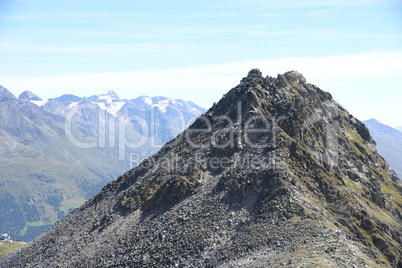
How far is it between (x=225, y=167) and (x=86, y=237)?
4029 cm

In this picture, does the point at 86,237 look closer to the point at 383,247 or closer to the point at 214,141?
the point at 214,141

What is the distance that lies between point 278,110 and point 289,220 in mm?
53065

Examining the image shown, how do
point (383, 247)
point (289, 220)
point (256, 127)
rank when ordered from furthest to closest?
point (256, 127)
point (383, 247)
point (289, 220)

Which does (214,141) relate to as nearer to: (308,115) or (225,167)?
(225,167)

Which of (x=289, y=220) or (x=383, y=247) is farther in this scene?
(x=383, y=247)

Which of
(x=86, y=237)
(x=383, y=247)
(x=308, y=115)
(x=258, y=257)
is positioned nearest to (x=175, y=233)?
(x=258, y=257)

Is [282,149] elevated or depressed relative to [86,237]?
elevated

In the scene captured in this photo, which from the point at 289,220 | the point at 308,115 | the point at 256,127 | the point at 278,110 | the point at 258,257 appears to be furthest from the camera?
the point at 308,115

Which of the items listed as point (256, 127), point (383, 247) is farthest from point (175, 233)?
point (383, 247)

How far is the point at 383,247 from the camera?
336ft

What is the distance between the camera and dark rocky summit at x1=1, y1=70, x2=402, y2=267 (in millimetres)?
83113

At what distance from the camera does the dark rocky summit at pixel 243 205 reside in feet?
273

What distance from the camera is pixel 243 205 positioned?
95.2m

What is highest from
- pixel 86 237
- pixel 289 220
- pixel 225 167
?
pixel 225 167
